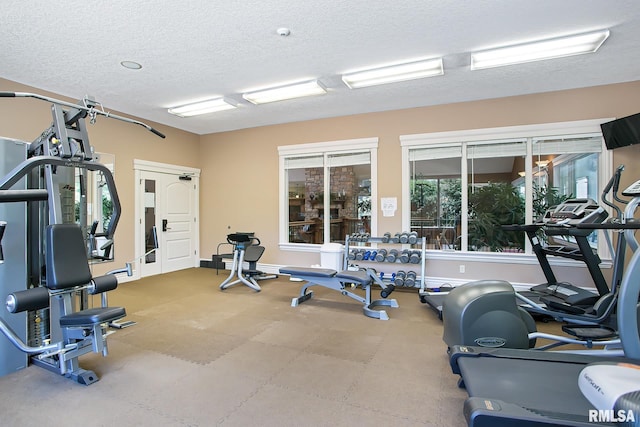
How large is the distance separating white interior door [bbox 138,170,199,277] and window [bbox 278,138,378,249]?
2185 millimetres

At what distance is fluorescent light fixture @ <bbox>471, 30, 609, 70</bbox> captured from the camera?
3.32 m

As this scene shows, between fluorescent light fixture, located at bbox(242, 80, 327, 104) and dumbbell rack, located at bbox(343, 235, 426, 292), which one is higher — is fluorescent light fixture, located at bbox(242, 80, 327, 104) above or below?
above

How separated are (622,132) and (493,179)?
5.17 feet

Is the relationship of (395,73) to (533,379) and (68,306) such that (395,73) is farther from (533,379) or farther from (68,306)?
(68,306)

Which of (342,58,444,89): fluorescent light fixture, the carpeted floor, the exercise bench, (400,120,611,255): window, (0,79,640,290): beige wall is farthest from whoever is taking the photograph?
(400,120,611,255): window

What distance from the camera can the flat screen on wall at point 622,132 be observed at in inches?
159

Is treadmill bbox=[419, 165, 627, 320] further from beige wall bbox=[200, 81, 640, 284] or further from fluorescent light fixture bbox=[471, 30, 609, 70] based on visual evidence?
fluorescent light fixture bbox=[471, 30, 609, 70]

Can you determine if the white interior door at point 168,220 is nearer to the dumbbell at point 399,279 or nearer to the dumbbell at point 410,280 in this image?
the dumbbell at point 399,279

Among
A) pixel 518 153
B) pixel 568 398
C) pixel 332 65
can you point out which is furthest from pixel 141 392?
pixel 518 153

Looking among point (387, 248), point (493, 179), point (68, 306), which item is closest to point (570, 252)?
point (493, 179)

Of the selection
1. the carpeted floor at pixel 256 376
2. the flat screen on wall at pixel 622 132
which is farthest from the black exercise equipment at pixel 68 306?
the flat screen on wall at pixel 622 132

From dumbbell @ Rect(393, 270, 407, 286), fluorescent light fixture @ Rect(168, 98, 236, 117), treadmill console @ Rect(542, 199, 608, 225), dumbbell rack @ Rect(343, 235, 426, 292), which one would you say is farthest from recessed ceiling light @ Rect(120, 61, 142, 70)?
treadmill console @ Rect(542, 199, 608, 225)

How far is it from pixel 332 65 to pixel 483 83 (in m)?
2.13

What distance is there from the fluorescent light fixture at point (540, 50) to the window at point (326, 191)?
87.1 inches
